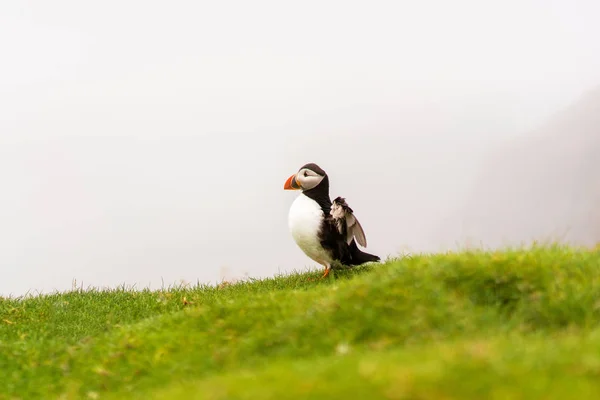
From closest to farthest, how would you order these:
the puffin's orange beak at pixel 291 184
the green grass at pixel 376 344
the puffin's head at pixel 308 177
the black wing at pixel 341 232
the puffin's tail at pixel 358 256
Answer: the green grass at pixel 376 344, the black wing at pixel 341 232, the puffin's tail at pixel 358 256, the puffin's head at pixel 308 177, the puffin's orange beak at pixel 291 184

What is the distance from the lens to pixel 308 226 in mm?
13062

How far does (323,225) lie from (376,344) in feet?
20.6

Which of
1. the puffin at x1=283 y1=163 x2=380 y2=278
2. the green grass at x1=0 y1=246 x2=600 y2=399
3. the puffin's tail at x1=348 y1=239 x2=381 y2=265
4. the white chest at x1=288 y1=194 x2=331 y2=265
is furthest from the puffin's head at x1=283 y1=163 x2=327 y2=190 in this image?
the green grass at x1=0 y1=246 x2=600 y2=399

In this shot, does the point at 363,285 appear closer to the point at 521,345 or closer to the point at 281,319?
the point at 281,319

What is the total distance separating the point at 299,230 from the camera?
43.2ft

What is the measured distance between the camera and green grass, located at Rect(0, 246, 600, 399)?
510 centimetres

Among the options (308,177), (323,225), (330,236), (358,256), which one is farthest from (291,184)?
(358,256)

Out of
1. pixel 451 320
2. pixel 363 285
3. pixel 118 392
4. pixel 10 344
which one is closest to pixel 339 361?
pixel 451 320

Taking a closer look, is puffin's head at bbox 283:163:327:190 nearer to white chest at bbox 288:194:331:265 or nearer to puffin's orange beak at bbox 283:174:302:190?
puffin's orange beak at bbox 283:174:302:190

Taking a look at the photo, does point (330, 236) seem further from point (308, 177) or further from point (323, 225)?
point (308, 177)

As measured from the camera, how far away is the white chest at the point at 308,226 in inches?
514

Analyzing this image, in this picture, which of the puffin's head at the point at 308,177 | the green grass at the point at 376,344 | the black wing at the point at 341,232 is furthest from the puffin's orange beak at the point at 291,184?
the green grass at the point at 376,344

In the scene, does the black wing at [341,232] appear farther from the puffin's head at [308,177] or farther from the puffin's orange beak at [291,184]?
the puffin's orange beak at [291,184]

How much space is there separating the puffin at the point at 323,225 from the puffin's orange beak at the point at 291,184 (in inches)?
3.1
